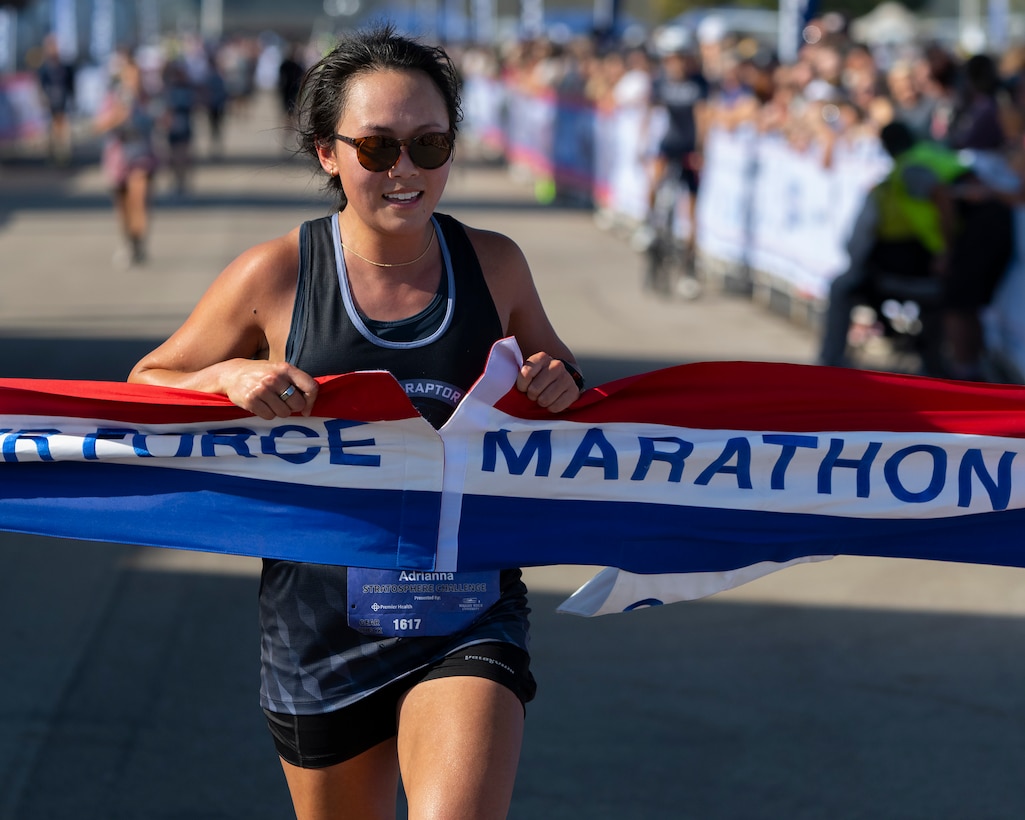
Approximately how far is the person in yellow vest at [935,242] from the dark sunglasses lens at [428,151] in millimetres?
6762

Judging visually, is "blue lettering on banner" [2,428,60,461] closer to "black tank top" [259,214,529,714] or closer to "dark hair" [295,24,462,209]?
"black tank top" [259,214,529,714]

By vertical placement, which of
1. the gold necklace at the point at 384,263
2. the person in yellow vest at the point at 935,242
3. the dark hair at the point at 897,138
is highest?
the gold necklace at the point at 384,263

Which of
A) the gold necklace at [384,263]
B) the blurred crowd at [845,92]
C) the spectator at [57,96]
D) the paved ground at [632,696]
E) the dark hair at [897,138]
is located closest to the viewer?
the gold necklace at [384,263]

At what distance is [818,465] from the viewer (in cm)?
342

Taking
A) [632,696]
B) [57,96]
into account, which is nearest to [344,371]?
[632,696]

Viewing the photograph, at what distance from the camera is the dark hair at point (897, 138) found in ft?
30.9

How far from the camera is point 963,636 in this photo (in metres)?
5.89

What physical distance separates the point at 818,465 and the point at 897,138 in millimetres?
6485

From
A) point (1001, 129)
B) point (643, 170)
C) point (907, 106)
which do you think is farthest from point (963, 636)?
point (643, 170)

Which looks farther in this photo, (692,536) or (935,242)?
(935,242)

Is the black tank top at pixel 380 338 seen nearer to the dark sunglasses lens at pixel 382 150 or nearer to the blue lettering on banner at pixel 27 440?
the dark sunglasses lens at pixel 382 150

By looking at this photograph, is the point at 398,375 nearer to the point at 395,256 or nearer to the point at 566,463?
the point at 395,256

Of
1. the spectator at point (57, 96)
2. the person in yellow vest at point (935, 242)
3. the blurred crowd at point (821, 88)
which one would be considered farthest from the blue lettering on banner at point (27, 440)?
the spectator at point (57, 96)

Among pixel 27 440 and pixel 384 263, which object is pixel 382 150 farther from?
pixel 27 440
